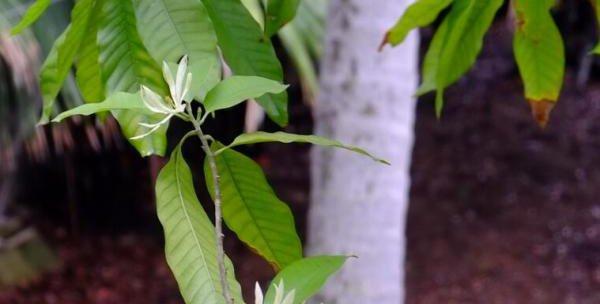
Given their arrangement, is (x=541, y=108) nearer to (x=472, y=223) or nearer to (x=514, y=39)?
(x=514, y=39)

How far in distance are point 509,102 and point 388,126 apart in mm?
4048

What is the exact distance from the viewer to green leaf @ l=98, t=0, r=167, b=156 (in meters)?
0.59

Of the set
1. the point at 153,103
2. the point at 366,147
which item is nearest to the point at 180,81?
the point at 153,103

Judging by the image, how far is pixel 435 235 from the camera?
13.5 ft

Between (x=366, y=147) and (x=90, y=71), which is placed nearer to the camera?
(x=90, y=71)

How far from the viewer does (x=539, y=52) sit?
30.5 inches

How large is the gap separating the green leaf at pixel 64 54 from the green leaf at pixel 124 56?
17mm

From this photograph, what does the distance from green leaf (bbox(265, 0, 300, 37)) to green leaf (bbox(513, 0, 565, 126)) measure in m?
0.19

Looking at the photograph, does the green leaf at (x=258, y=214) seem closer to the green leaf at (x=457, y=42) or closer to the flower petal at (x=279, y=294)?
the flower petal at (x=279, y=294)

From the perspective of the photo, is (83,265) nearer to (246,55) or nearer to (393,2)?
(393,2)

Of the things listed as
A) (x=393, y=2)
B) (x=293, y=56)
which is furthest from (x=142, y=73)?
(x=293, y=56)

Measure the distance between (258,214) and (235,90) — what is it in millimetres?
118

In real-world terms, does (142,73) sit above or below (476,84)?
above

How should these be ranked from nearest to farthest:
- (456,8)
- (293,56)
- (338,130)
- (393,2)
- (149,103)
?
(149,103), (456,8), (393,2), (338,130), (293,56)
